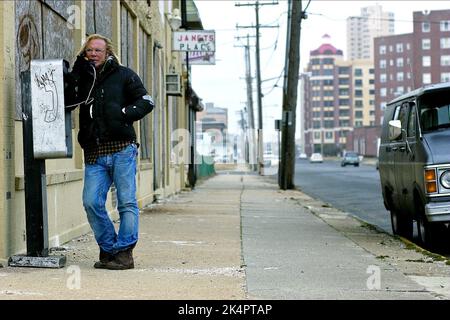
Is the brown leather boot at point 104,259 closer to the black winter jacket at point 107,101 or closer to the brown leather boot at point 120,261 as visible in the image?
the brown leather boot at point 120,261

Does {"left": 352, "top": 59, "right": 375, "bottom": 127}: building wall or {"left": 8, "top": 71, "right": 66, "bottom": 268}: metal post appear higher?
{"left": 352, "top": 59, "right": 375, "bottom": 127}: building wall

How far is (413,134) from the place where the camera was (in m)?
9.66

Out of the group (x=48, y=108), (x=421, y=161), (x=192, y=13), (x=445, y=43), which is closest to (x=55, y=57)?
(x=48, y=108)

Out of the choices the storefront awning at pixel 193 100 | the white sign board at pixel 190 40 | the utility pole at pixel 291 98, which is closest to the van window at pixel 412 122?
the white sign board at pixel 190 40

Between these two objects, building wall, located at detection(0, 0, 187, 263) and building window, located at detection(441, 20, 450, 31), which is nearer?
building wall, located at detection(0, 0, 187, 263)

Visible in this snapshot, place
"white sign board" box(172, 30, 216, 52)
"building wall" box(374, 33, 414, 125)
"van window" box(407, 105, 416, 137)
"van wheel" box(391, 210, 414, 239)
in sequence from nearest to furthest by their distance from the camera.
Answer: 1. "van window" box(407, 105, 416, 137)
2. "van wheel" box(391, 210, 414, 239)
3. "white sign board" box(172, 30, 216, 52)
4. "building wall" box(374, 33, 414, 125)

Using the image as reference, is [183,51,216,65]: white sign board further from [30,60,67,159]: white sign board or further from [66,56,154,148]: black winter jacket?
[30,60,67,159]: white sign board

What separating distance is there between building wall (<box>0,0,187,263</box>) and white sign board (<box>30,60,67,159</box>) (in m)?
0.34

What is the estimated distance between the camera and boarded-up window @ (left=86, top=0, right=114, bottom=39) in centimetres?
1067

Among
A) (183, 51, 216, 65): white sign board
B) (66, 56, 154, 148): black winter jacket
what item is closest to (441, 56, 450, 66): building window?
(183, 51, 216, 65): white sign board

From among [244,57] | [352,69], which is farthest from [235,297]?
[352,69]

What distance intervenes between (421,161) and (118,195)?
397 cm

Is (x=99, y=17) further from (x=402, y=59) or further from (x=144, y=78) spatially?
(x=402, y=59)

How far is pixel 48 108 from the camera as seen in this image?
6.73 m
